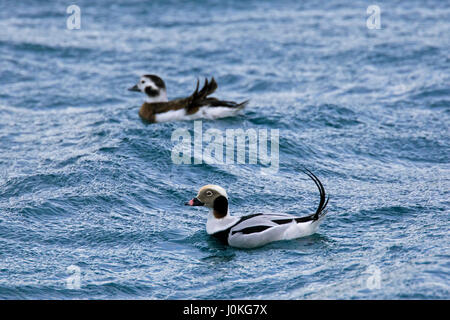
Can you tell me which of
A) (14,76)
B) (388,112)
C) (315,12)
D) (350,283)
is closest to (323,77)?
(388,112)

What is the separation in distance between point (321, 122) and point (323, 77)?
332cm

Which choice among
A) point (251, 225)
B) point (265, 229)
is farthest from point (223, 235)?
point (265, 229)

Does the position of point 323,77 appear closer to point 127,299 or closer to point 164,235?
point 164,235

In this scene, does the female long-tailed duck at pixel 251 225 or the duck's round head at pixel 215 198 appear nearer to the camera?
the female long-tailed duck at pixel 251 225

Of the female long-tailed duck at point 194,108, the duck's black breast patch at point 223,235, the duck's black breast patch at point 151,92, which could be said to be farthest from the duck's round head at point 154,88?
the duck's black breast patch at point 223,235

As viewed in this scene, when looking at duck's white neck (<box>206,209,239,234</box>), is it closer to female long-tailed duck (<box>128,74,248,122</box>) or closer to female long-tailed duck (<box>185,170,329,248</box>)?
female long-tailed duck (<box>185,170,329,248</box>)

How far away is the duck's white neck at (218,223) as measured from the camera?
982 centimetres

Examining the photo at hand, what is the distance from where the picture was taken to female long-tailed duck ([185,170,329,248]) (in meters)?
9.55

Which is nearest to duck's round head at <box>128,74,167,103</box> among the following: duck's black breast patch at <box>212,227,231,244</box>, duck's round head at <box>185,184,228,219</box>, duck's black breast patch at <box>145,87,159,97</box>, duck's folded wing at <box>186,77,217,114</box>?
duck's black breast patch at <box>145,87,159,97</box>

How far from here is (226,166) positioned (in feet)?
41.7

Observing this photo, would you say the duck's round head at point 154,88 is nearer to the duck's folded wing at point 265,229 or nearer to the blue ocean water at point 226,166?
the blue ocean water at point 226,166

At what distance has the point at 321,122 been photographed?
15.1 m

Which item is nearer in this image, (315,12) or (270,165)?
(270,165)

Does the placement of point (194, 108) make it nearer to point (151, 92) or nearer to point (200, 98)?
point (200, 98)
